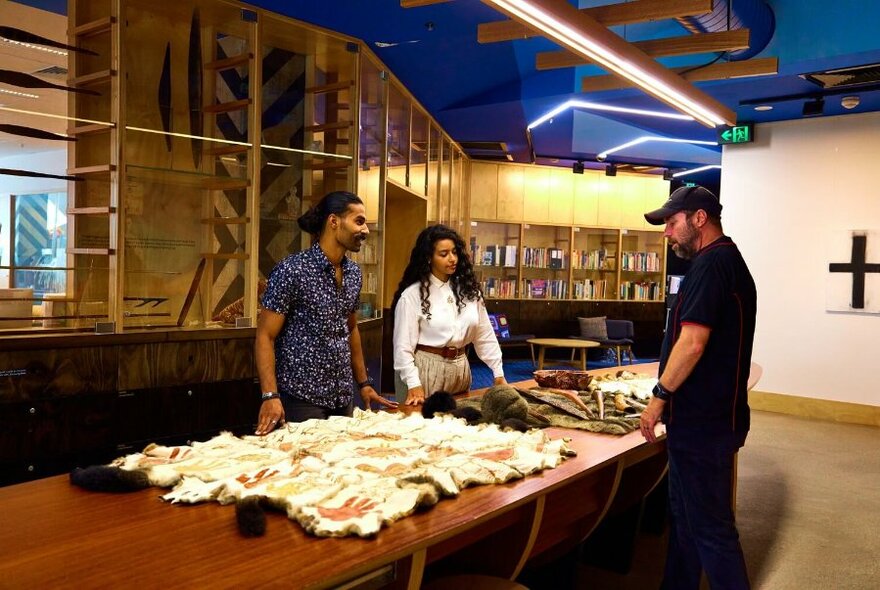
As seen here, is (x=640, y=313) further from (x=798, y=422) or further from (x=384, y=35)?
(x=384, y=35)

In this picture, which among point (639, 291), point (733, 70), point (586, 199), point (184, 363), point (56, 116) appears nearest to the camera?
point (56, 116)

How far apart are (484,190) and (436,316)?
33.2 ft

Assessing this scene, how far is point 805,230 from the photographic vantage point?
29.1 feet

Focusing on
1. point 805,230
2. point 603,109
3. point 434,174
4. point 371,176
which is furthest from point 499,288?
point 371,176

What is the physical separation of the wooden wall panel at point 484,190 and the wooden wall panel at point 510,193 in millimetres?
106

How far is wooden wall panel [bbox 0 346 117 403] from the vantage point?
155 inches

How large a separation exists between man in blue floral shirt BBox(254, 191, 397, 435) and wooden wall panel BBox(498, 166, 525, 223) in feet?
35.4

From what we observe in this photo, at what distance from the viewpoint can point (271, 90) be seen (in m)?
5.92

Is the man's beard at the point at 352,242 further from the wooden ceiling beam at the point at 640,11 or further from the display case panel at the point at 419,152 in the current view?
the display case panel at the point at 419,152

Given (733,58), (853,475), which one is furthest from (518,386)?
(733,58)

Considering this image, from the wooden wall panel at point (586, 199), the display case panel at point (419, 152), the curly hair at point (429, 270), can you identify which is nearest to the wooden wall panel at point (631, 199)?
the wooden wall panel at point (586, 199)

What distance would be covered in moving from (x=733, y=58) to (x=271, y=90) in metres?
4.11

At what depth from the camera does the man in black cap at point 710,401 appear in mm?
2852

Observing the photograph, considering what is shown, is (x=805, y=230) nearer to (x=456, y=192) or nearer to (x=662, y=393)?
(x=456, y=192)
